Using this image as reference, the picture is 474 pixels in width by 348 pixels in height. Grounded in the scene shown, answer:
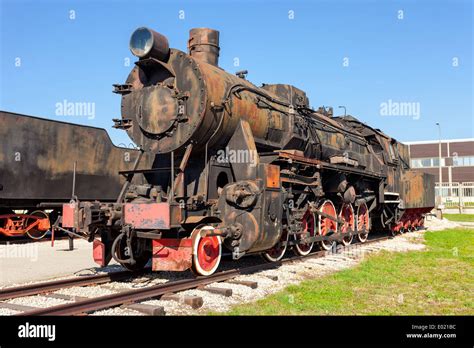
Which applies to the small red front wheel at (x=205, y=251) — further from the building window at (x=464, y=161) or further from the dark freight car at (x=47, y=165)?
the building window at (x=464, y=161)

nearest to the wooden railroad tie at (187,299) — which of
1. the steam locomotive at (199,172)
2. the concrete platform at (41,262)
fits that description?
the steam locomotive at (199,172)

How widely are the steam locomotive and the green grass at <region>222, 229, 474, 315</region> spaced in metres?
1.37

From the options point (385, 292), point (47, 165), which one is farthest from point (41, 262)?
point (385, 292)

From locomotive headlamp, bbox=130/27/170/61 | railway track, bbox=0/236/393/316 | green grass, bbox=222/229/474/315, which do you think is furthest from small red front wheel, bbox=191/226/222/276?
locomotive headlamp, bbox=130/27/170/61

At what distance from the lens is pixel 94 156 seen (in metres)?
15.8

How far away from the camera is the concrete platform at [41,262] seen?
8516 mm

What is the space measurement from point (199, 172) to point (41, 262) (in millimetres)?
4695

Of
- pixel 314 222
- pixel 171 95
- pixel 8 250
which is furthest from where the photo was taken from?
pixel 8 250

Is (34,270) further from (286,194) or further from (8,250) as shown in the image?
(286,194)

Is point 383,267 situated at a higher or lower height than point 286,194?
lower

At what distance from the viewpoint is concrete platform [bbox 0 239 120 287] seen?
852cm

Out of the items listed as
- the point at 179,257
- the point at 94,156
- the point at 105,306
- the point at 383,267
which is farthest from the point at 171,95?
the point at 94,156

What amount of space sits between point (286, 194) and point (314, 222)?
2177 millimetres

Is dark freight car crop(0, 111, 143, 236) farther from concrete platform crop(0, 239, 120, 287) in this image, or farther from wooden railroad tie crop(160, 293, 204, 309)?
wooden railroad tie crop(160, 293, 204, 309)
